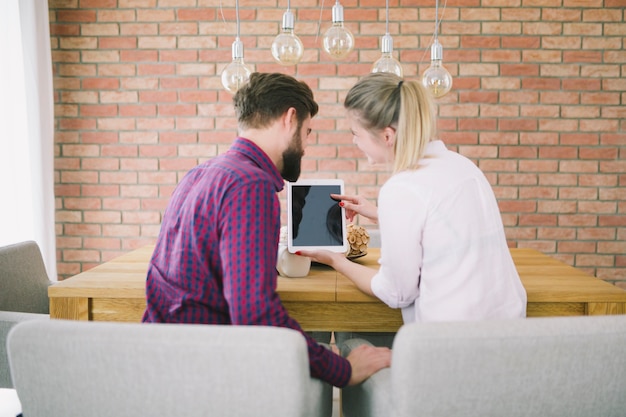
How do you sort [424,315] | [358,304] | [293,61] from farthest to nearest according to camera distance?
[293,61] < [358,304] < [424,315]

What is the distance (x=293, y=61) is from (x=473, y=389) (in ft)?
4.48

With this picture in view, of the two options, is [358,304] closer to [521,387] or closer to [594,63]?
[521,387]

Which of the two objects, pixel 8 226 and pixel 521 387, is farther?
pixel 8 226

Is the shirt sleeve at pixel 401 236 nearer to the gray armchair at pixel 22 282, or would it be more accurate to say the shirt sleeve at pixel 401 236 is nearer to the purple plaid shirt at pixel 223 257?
the purple plaid shirt at pixel 223 257

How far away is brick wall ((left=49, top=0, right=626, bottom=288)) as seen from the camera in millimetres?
2963

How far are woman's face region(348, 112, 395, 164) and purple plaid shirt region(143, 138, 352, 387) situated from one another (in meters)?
0.37

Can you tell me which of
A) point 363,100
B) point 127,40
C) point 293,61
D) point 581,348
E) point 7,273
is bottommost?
point 7,273

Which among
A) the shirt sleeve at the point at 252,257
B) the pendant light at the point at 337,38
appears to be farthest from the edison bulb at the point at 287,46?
the shirt sleeve at the point at 252,257

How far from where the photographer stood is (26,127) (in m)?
2.70

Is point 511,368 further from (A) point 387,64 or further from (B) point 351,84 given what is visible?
(B) point 351,84

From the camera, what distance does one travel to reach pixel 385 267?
1.35 meters

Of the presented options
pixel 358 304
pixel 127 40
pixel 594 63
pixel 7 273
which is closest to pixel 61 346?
pixel 358 304

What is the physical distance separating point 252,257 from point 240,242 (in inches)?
1.7

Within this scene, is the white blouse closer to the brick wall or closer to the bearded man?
the bearded man
